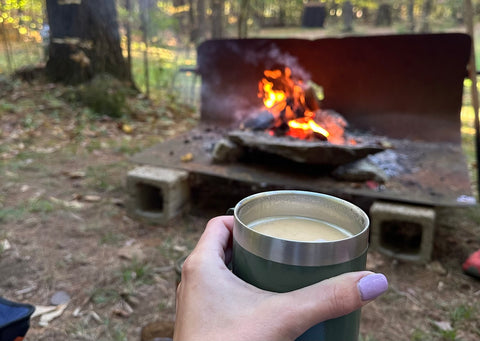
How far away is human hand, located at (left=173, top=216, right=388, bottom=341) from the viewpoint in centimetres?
58

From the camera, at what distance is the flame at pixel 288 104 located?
335 cm

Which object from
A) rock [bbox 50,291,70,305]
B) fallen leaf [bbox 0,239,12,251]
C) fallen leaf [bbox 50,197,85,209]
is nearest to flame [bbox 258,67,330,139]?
fallen leaf [bbox 50,197,85,209]

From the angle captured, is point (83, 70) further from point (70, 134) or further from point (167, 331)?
point (167, 331)

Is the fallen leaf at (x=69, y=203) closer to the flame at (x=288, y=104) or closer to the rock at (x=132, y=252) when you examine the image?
the rock at (x=132, y=252)

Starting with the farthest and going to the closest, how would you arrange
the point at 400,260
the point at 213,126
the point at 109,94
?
1. the point at 109,94
2. the point at 213,126
3. the point at 400,260

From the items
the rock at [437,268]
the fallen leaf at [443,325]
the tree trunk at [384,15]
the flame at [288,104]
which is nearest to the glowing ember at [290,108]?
the flame at [288,104]

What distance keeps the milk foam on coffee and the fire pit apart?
5.99 ft

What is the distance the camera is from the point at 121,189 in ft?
10.9

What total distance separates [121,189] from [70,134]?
179 cm

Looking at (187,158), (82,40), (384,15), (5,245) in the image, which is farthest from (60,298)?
(384,15)

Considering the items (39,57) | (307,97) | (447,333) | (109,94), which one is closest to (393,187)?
(447,333)

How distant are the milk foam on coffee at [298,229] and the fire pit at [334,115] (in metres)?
1.83

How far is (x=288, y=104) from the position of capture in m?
3.69

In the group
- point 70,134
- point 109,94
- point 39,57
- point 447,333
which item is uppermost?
point 39,57
